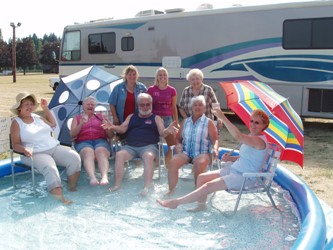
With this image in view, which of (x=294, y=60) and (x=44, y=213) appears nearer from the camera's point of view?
(x=44, y=213)

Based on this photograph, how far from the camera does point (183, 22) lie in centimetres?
909

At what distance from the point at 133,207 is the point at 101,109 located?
1687 millimetres

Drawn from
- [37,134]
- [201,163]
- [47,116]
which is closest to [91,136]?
[47,116]

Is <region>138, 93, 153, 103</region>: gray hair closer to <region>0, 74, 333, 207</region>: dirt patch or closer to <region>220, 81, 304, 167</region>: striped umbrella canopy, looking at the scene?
<region>220, 81, 304, 167</region>: striped umbrella canopy

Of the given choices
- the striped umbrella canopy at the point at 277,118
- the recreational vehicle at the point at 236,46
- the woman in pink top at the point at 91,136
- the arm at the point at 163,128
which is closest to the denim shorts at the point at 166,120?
the arm at the point at 163,128

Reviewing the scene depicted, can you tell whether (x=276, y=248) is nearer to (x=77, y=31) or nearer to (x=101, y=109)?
(x=101, y=109)

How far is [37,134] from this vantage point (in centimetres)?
425

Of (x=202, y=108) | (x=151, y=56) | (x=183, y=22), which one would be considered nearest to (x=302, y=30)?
(x=183, y=22)

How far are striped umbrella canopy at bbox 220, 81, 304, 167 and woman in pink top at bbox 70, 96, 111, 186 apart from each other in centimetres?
157

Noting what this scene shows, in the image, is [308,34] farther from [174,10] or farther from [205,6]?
[174,10]

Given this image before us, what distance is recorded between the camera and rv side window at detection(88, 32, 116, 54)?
10.3m

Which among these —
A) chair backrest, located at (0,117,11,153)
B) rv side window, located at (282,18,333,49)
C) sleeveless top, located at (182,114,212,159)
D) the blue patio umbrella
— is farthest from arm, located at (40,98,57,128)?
rv side window, located at (282,18,333,49)

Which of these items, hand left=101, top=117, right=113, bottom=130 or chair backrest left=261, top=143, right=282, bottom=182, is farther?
hand left=101, top=117, right=113, bottom=130

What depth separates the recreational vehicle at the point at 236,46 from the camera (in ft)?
25.3
